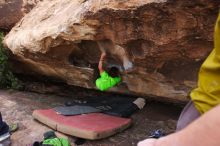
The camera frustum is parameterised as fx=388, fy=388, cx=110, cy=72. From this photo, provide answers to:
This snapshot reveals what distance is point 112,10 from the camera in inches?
141

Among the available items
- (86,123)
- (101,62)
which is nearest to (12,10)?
(101,62)

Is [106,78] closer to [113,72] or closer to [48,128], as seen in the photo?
[113,72]

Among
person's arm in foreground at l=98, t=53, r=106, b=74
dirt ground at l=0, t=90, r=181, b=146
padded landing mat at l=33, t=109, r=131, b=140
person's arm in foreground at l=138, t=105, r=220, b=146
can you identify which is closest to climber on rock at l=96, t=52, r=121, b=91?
person's arm in foreground at l=98, t=53, r=106, b=74

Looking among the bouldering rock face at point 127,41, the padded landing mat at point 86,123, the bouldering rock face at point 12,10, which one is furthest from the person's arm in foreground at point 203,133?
the bouldering rock face at point 12,10

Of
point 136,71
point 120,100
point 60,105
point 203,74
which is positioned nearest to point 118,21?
point 136,71

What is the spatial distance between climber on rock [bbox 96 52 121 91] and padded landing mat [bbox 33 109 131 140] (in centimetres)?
36

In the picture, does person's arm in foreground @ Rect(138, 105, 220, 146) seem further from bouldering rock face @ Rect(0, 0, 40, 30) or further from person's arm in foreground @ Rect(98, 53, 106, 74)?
bouldering rock face @ Rect(0, 0, 40, 30)

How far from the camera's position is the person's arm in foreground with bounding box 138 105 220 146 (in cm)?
117

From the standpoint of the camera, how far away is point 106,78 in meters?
4.40

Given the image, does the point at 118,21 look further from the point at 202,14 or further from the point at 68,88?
the point at 68,88

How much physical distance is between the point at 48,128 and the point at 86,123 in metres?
0.51

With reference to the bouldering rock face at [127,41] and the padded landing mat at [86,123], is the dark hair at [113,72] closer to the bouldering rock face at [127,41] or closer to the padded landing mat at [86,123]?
the bouldering rock face at [127,41]

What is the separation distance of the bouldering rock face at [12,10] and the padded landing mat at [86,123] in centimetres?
216

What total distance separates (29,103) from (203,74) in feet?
13.0
